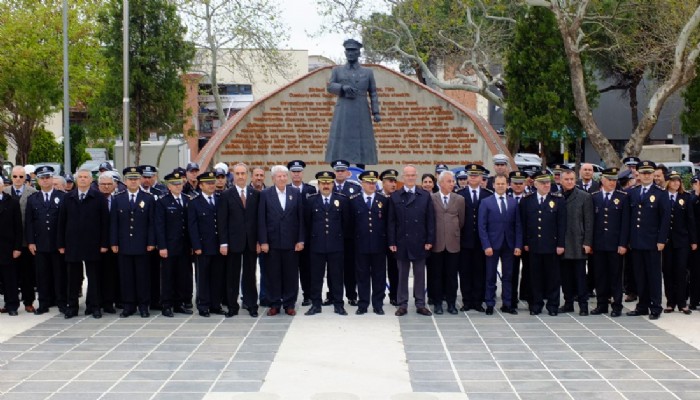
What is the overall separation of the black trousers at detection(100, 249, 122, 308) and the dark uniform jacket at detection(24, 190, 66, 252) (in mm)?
595

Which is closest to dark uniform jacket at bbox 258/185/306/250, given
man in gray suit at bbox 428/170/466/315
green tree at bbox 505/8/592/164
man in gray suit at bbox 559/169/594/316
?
man in gray suit at bbox 428/170/466/315

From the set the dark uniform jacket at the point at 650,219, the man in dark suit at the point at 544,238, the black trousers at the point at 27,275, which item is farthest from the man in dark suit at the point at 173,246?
the dark uniform jacket at the point at 650,219

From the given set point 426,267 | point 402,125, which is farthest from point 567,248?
point 402,125

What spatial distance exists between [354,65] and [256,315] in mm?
4623

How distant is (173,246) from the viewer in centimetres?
1116

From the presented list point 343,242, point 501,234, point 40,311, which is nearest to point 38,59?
point 40,311

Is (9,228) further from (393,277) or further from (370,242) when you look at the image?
(393,277)

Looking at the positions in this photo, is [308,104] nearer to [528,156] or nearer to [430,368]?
[430,368]

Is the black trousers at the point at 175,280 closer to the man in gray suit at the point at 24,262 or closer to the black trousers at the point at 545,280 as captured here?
the man in gray suit at the point at 24,262

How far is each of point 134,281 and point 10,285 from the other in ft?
4.86

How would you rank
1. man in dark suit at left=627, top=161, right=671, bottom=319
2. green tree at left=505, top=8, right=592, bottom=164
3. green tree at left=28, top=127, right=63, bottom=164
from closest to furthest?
man in dark suit at left=627, top=161, right=671, bottom=319, green tree at left=505, top=8, right=592, bottom=164, green tree at left=28, top=127, right=63, bottom=164

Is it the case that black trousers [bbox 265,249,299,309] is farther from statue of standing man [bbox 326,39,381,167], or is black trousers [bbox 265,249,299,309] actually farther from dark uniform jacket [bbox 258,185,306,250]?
statue of standing man [bbox 326,39,381,167]

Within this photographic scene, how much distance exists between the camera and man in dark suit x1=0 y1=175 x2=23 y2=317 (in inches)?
445

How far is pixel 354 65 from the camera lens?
14125 millimetres
